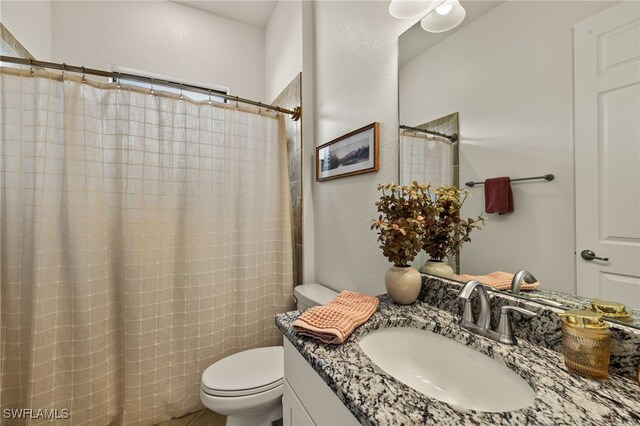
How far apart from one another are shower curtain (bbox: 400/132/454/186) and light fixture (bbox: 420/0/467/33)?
1.27 ft

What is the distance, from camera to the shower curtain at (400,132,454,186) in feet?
3.17

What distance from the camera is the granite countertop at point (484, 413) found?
443 mm

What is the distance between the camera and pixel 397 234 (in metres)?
0.95

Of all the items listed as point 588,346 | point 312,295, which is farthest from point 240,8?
point 588,346

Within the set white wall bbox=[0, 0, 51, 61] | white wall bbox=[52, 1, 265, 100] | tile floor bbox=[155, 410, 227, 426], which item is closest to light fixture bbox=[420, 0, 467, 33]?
white wall bbox=[52, 1, 265, 100]

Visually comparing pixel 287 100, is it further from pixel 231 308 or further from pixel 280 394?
pixel 280 394

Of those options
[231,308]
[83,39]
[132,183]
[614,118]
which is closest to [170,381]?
[231,308]

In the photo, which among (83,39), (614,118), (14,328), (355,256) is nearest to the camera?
(614,118)

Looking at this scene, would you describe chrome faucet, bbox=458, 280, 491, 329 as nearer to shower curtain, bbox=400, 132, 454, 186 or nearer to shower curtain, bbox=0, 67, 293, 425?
shower curtain, bbox=400, 132, 454, 186

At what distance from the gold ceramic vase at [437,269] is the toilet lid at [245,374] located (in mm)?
883

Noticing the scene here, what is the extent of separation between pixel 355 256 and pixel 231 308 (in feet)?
2.84

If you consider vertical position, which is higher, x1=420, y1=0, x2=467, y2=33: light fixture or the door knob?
x1=420, y1=0, x2=467, y2=33: light fixture

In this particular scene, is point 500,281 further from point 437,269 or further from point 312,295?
point 312,295

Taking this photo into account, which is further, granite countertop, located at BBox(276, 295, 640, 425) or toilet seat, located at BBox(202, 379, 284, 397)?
toilet seat, located at BBox(202, 379, 284, 397)
